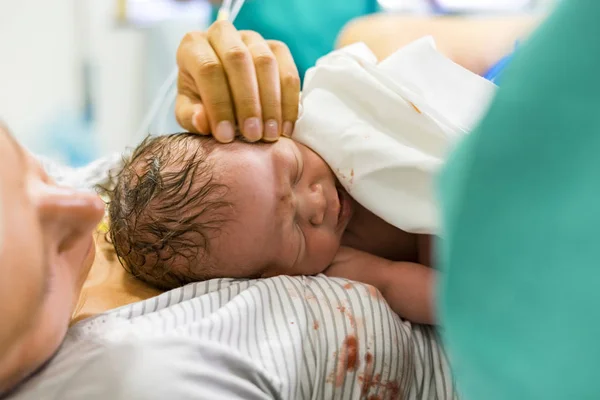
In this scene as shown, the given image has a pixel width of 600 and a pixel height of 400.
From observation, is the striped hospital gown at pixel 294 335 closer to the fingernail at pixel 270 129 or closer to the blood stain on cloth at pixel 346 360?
the blood stain on cloth at pixel 346 360

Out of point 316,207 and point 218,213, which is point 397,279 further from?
point 218,213

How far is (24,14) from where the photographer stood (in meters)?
2.05

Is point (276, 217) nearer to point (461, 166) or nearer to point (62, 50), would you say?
point (461, 166)

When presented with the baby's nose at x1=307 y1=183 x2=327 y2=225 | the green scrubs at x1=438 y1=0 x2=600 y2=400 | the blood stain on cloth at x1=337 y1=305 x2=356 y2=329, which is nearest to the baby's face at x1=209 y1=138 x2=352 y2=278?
the baby's nose at x1=307 y1=183 x2=327 y2=225

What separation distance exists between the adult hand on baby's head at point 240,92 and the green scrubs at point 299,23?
528 mm

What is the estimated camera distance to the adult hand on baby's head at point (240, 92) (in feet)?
2.52

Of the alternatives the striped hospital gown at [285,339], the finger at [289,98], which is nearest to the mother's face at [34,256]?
the striped hospital gown at [285,339]

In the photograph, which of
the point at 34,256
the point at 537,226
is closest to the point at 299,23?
the point at 34,256

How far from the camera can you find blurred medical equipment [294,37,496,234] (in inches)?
30.0

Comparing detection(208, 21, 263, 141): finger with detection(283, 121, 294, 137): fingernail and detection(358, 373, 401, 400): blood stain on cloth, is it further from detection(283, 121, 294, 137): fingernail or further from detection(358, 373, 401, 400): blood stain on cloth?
detection(358, 373, 401, 400): blood stain on cloth

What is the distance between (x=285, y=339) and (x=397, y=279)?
216mm

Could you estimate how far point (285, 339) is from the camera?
60 centimetres

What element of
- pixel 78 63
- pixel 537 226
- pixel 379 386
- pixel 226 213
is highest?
pixel 537 226

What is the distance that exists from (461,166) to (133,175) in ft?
1.82
